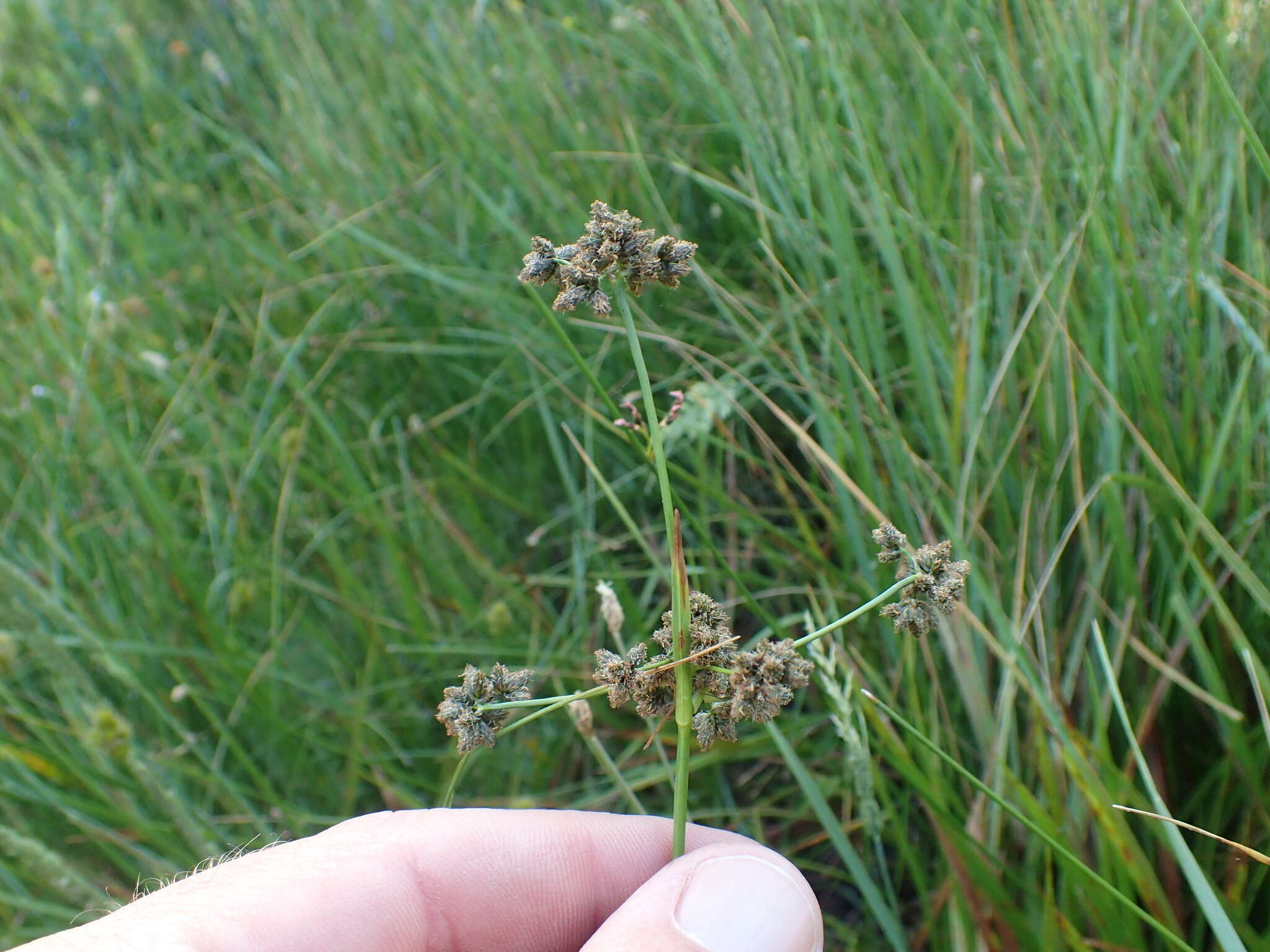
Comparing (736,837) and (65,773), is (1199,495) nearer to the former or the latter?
(736,837)

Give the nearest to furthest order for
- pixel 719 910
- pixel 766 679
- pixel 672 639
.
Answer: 1. pixel 766 679
2. pixel 672 639
3. pixel 719 910

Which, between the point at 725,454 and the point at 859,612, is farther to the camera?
the point at 725,454

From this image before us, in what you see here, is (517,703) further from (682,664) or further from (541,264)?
(541,264)

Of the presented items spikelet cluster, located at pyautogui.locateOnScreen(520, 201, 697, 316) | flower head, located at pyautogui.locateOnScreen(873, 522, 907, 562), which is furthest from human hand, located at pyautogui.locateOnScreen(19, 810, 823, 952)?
spikelet cluster, located at pyautogui.locateOnScreen(520, 201, 697, 316)

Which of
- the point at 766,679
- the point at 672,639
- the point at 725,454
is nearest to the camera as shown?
the point at 766,679

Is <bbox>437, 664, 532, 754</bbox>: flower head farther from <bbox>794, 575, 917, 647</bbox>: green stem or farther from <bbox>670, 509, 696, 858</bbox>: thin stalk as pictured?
<bbox>794, 575, 917, 647</bbox>: green stem

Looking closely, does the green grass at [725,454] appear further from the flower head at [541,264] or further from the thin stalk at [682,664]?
the flower head at [541,264]

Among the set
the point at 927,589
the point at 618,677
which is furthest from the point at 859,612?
the point at 618,677
